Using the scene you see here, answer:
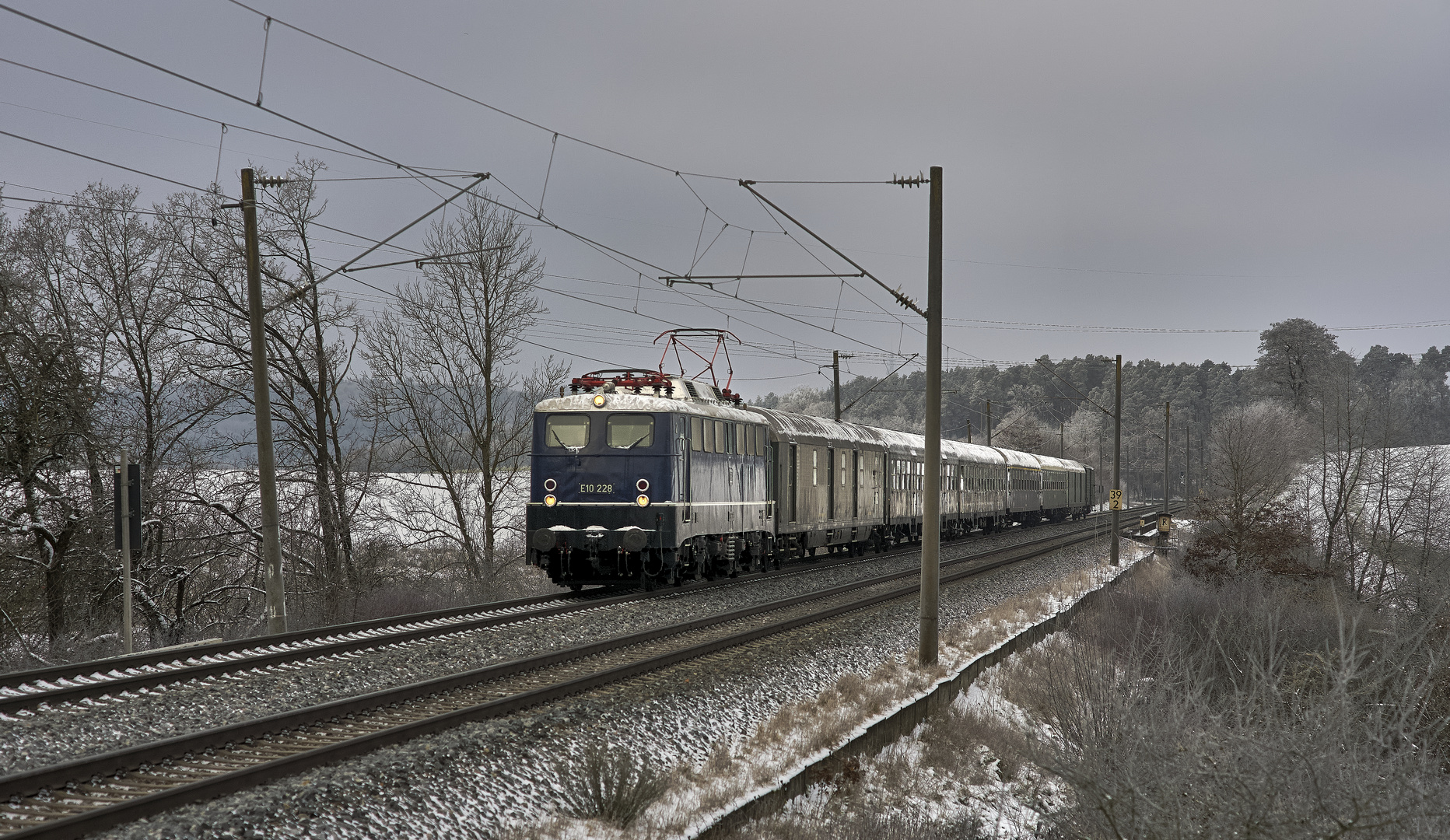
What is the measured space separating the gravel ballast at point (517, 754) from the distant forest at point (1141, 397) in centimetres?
6435

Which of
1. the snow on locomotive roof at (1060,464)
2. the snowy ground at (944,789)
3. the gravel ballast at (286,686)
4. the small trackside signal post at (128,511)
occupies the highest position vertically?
the snow on locomotive roof at (1060,464)

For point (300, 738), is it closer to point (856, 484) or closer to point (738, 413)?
point (738, 413)

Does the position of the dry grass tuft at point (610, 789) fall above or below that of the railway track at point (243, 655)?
below

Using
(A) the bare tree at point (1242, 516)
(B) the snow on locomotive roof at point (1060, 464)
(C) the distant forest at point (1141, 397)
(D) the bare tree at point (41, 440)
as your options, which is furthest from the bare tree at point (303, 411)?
(C) the distant forest at point (1141, 397)

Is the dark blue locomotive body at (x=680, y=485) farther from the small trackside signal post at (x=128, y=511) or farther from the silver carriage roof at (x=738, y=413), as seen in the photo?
the small trackside signal post at (x=128, y=511)

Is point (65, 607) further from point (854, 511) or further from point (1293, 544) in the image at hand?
point (1293, 544)

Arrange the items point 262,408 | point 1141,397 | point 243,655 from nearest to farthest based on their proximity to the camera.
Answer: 1. point 243,655
2. point 262,408
3. point 1141,397

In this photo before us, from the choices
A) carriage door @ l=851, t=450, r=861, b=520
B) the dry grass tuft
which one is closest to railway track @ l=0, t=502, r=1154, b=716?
the dry grass tuft

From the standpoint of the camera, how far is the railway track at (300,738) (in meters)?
5.66

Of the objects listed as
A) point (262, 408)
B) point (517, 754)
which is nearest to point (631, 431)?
point (262, 408)

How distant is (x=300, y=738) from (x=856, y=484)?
20.3 metres

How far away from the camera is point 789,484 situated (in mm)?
22375

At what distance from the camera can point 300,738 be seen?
736 cm

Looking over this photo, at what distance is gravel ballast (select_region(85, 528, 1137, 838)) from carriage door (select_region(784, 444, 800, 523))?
28.6ft
